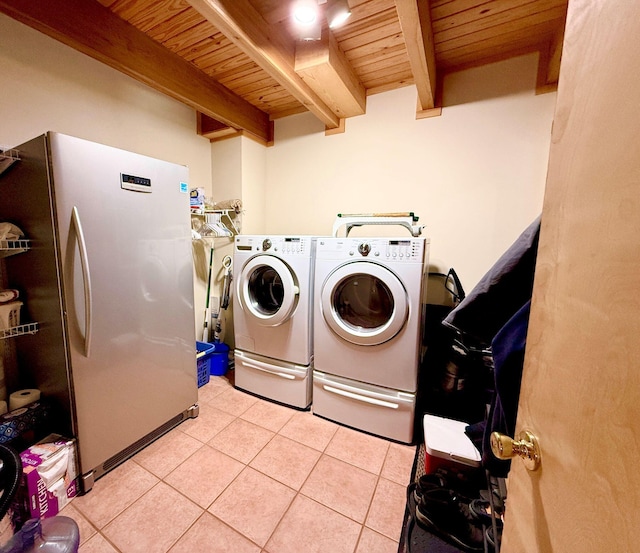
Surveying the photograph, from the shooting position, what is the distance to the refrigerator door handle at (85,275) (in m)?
1.21

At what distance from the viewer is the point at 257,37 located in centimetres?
141

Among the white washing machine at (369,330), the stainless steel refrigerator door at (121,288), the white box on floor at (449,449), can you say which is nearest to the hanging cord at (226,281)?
the stainless steel refrigerator door at (121,288)

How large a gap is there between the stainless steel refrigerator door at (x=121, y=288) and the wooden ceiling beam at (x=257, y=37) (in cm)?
74

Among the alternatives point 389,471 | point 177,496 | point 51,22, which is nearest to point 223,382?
point 177,496

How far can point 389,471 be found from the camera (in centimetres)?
151

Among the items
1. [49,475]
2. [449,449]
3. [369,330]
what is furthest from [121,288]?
[449,449]

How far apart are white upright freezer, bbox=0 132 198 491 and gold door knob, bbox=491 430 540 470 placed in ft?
5.22

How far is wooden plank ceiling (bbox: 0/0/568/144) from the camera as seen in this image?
53.7 inches

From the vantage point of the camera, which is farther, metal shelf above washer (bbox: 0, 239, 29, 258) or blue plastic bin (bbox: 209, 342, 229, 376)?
blue plastic bin (bbox: 209, 342, 229, 376)

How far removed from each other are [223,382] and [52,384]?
125cm

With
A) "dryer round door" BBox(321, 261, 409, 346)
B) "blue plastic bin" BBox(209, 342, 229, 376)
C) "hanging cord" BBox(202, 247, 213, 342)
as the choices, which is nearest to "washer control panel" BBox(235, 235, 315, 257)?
"dryer round door" BBox(321, 261, 409, 346)

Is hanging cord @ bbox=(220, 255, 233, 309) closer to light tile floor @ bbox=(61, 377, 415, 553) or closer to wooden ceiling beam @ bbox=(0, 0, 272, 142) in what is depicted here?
light tile floor @ bbox=(61, 377, 415, 553)

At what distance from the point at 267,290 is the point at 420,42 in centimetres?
182

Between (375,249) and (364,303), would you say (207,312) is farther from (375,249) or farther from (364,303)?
(375,249)
